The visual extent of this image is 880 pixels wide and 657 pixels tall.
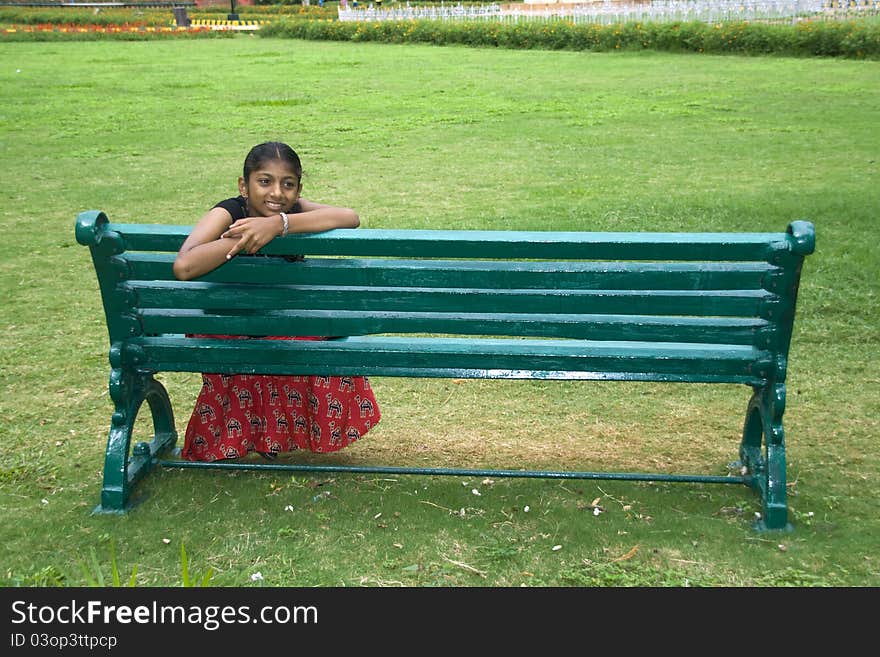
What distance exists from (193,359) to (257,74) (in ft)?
60.7

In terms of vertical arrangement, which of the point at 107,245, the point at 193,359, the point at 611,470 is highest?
the point at 107,245

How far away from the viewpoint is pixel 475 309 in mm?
3463

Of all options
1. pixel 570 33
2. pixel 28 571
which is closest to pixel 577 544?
pixel 28 571

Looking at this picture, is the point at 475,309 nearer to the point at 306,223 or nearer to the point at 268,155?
the point at 306,223

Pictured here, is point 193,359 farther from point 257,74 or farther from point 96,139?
point 257,74

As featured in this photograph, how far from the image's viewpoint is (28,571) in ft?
11.0

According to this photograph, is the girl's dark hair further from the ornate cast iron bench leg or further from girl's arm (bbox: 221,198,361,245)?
the ornate cast iron bench leg

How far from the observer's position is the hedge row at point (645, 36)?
23250mm

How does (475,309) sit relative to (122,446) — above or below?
above

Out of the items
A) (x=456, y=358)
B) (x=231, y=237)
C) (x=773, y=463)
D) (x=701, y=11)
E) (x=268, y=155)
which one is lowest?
(x=773, y=463)

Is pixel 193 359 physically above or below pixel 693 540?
above

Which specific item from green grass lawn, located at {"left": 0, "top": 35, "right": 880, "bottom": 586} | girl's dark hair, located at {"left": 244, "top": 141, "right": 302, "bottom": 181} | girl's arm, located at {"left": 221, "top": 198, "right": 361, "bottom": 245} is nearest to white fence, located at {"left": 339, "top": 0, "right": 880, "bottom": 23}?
green grass lawn, located at {"left": 0, "top": 35, "right": 880, "bottom": 586}

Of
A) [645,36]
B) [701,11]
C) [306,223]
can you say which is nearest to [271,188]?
[306,223]

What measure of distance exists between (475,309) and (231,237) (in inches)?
31.1
